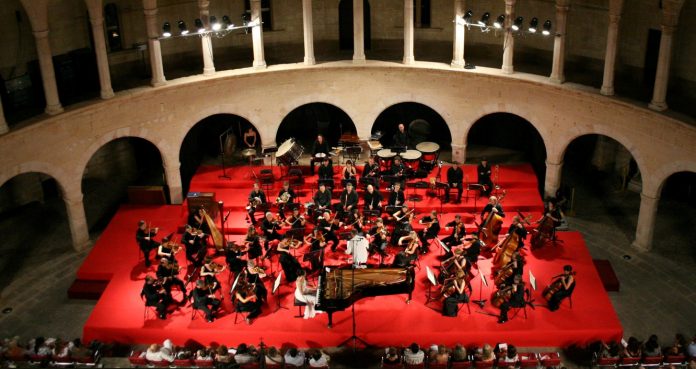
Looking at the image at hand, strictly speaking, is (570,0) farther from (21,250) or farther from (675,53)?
(21,250)

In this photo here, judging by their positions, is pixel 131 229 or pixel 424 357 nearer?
pixel 424 357

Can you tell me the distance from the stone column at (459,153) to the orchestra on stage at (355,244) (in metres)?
1.38

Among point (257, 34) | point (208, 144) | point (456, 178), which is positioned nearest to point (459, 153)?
point (456, 178)

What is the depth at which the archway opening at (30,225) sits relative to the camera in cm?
2623

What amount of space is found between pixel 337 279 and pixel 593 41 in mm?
12513

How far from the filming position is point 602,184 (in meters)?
29.9

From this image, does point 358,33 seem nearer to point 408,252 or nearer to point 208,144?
point 208,144

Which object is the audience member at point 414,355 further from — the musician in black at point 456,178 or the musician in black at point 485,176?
the musician in black at point 485,176

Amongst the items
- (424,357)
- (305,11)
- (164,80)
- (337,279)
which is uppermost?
(305,11)

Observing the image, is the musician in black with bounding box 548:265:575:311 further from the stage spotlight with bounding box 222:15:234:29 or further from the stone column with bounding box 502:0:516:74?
the stage spotlight with bounding box 222:15:234:29

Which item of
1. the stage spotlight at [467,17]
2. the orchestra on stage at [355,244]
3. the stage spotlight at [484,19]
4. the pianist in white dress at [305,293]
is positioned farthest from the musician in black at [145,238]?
the stage spotlight at [467,17]

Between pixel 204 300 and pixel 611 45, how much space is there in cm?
1367

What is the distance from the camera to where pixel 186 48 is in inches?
1196

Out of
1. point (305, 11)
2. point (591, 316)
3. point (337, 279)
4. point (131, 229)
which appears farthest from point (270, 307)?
point (305, 11)
